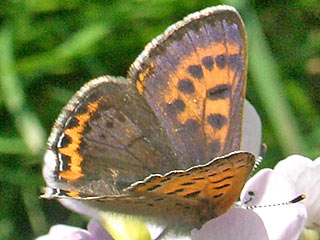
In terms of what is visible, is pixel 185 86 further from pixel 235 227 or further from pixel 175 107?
pixel 235 227

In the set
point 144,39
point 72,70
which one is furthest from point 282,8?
point 72,70

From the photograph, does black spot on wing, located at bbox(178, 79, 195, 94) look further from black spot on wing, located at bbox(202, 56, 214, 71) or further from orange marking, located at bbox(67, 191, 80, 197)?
orange marking, located at bbox(67, 191, 80, 197)

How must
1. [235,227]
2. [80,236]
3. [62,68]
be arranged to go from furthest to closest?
1. [62,68]
2. [80,236]
3. [235,227]

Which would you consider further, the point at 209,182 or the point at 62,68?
the point at 62,68

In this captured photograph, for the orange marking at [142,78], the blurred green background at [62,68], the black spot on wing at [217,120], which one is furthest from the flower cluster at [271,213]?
the blurred green background at [62,68]

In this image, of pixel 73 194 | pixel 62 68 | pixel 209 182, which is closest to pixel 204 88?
pixel 209 182

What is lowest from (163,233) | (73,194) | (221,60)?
(163,233)

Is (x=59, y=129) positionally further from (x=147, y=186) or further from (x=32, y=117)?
(x=32, y=117)
